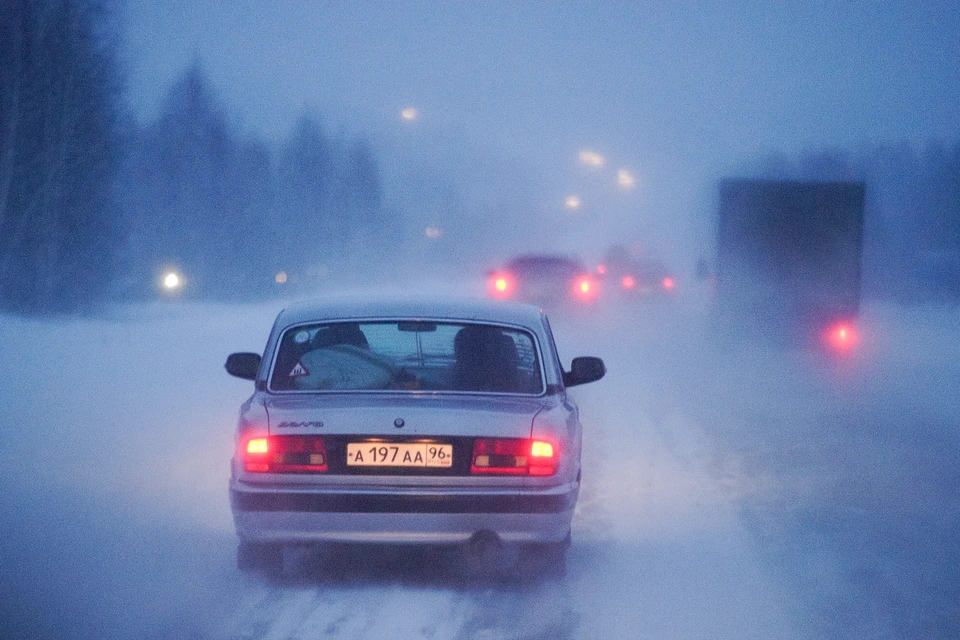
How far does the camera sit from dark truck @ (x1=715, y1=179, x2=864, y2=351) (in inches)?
765

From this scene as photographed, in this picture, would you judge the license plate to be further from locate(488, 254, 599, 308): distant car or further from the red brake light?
locate(488, 254, 599, 308): distant car

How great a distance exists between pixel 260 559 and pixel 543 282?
19571mm

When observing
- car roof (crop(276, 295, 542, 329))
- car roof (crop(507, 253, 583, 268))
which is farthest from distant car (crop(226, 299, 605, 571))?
car roof (crop(507, 253, 583, 268))

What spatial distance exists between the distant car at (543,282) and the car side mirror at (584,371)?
17.1 meters

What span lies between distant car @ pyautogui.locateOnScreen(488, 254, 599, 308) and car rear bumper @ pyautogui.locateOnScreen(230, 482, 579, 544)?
18970mm

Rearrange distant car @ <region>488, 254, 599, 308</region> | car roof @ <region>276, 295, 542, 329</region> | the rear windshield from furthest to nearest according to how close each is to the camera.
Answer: distant car @ <region>488, 254, 599, 308</region>, car roof @ <region>276, 295, 542, 329</region>, the rear windshield

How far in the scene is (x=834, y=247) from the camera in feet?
64.0

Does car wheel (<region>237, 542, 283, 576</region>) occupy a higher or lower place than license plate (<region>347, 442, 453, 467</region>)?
lower

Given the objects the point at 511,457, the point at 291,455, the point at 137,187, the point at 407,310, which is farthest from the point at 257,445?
the point at 137,187

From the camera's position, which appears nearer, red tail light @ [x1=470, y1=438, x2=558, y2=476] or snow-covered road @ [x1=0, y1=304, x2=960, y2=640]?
snow-covered road @ [x1=0, y1=304, x2=960, y2=640]

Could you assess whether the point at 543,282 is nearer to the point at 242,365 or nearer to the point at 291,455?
the point at 242,365

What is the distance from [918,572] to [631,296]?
37690mm

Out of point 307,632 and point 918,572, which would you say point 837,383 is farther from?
point 307,632

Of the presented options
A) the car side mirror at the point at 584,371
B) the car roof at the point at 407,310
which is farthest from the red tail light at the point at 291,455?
the car side mirror at the point at 584,371
